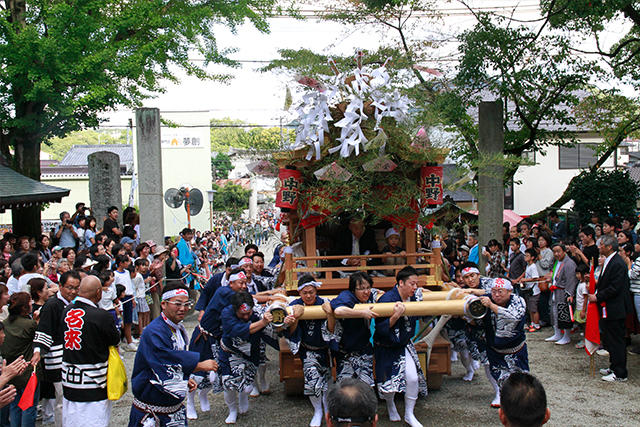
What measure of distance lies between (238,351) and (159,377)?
1.99 metres

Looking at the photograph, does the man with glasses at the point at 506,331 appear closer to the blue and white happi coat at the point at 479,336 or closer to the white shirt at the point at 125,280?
the blue and white happi coat at the point at 479,336

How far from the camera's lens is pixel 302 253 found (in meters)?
7.99

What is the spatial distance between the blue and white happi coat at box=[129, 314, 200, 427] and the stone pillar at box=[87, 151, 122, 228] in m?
10.6

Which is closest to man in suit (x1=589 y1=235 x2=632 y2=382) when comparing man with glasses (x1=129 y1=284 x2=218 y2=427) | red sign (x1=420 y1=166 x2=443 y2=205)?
red sign (x1=420 y1=166 x2=443 y2=205)

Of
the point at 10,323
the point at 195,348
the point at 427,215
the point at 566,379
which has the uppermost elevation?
the point at 427,215

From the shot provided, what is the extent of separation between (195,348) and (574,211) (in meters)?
11.3

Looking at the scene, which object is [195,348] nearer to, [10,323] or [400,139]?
[10,323]

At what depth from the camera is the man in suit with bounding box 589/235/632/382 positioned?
7590mm

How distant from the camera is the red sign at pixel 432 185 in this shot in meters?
7.20

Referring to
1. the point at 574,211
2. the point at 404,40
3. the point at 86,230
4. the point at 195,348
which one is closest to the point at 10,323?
the point at 195,348

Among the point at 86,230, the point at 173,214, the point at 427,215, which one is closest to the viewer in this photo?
the point at 427,215

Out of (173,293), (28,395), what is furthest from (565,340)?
(28,395)

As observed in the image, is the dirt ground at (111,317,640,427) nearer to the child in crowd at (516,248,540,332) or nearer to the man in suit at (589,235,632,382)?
the man in suit at (589,235,632,382)

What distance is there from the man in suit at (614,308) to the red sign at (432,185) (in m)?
2.58
